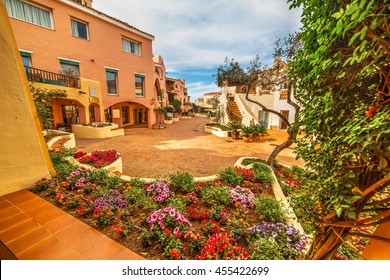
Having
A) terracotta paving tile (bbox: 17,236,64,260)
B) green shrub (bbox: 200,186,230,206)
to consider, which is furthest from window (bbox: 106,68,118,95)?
terracotta paving tile (bbox: 17,236,64,260)

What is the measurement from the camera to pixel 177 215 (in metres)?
2.57

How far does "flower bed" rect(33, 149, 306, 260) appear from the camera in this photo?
2197 mm

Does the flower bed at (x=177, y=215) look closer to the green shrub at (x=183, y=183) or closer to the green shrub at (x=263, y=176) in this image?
the green shrub at (x=183, y=183)

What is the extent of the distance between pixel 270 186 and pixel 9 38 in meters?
6.79

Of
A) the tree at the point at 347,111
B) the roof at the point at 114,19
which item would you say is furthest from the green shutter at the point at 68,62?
the tree at the point at 347,111

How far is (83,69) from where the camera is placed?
41.2 ft

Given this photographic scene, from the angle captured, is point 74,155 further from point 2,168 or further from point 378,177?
point 378,177

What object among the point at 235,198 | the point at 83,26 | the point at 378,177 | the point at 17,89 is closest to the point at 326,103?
the point at 378,177

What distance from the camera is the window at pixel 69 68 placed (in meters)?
11.7

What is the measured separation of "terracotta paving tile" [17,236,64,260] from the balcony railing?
35.9 feet

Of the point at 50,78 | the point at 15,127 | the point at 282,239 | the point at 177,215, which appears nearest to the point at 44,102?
the point at 50,78

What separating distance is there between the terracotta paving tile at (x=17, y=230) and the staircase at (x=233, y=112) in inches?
614

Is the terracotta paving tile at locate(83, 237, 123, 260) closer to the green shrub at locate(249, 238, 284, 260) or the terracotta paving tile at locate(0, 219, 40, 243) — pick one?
the terracotta paving tile at locate(0, 219, 40, 243)

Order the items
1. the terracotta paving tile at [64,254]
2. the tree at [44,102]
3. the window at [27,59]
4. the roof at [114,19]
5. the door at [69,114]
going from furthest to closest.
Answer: the door at [69,114], the roof at [114,19], the window at [27,59], the tree at [44,102], the terracotta paving tile at [64,254]
